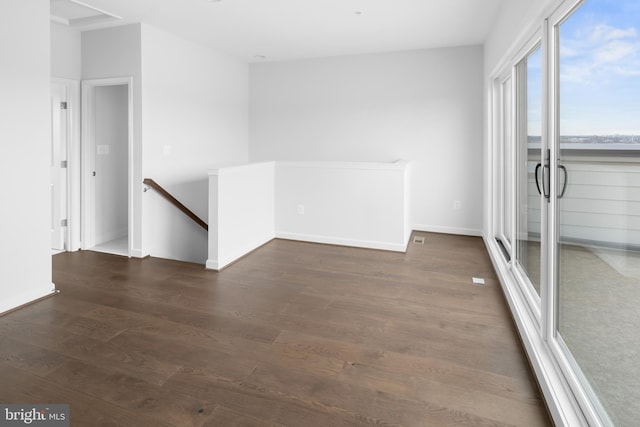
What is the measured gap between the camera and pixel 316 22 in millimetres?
4258

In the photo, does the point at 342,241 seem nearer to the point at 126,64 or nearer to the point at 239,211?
the point at 239,211

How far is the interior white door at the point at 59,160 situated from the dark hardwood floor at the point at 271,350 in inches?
41.4

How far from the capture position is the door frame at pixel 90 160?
432 cm

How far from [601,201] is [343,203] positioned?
3.39m

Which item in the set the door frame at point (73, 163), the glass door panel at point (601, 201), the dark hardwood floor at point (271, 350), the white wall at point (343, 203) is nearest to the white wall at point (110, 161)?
the door frame at point (73, 163)

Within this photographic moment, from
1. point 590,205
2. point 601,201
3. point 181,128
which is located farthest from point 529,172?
point 181,128

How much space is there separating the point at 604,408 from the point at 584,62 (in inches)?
57.5

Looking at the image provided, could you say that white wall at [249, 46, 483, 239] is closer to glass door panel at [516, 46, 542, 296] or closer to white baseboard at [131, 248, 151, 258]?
glass door panel at [516, 46, 542, 296]

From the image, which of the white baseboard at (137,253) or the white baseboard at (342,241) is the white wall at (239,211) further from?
the white baseboard at (137,253)

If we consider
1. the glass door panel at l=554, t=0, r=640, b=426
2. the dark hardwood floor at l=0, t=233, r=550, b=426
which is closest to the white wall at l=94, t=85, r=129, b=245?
the dark hardwood floor at l=0, t=233, r=550, b=426

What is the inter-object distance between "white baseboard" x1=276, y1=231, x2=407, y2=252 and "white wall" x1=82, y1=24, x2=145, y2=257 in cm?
174

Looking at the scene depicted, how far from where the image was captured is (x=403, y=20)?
13.8 feet

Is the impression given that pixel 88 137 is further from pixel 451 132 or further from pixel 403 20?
pixel 451 132

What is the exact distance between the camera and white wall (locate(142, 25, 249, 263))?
4.38 meters
